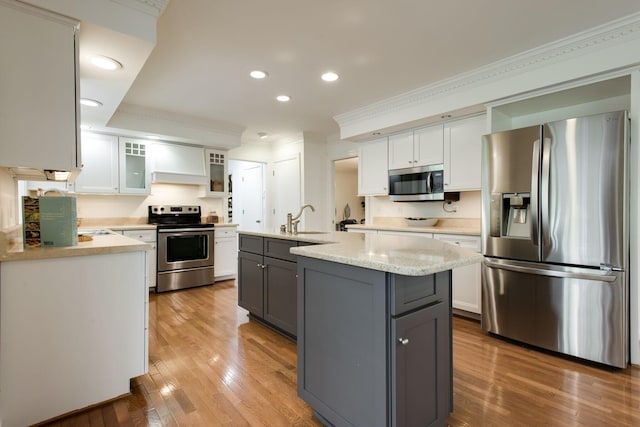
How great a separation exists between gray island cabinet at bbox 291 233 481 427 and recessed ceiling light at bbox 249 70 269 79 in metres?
2.08

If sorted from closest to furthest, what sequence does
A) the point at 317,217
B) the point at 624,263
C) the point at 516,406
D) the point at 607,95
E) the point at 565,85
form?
the point at 516,406, the point at 624,263, the point at 565,85, the point at 607,95, the point at 317,217

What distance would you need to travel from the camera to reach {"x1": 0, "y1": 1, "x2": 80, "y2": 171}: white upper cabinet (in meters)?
1.60

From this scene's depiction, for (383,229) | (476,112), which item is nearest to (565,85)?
(476,112)

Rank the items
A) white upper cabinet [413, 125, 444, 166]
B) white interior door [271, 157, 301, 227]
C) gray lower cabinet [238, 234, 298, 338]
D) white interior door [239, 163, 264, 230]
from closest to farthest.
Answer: gray lower cabinet [238, 234, 298, 338]
white upper cabinet [413, 125, 444, 166]
white interior door [271, 157, 301, 227]
white interior door [239, 163, 264, 230]

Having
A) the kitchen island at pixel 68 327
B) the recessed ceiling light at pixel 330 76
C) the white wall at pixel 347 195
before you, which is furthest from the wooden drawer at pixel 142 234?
the white wall at pixel 347 195

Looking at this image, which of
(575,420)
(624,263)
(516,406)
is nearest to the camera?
(575,420)

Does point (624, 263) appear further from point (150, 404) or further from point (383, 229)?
point (150, 404)

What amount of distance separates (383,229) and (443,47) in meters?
2.08

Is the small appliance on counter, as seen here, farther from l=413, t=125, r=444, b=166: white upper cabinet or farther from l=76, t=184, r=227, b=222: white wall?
l=413, t=125, r=444, b=166: white upper cabinet

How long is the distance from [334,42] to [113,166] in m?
3.57

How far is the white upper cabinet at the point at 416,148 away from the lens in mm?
3703

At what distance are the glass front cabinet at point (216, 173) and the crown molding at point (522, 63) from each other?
2630 millimetres

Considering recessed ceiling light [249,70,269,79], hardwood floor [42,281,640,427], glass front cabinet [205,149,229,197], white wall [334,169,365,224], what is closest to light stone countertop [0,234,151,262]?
hardwood floor [42,281,640,427]

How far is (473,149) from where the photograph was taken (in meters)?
3.41
